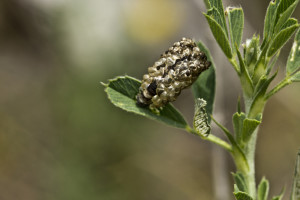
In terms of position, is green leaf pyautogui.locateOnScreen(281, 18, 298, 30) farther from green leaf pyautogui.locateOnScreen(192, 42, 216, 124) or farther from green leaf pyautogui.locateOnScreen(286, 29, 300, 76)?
green leaf pyautogui.locateOnScreen(192, 42, 216, 124)

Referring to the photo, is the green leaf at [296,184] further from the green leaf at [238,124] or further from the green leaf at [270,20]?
the green leaf at [270,20]

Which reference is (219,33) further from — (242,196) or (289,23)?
(242,196)

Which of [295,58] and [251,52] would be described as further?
[295,58]

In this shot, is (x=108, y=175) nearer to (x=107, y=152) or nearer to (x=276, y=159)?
(x=107, y=152)

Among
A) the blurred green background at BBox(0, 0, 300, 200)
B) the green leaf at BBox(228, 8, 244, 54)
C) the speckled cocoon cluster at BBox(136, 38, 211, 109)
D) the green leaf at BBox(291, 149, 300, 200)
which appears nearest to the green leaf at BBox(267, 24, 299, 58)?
the green leaf at BBox(228, 8, 244, 54)

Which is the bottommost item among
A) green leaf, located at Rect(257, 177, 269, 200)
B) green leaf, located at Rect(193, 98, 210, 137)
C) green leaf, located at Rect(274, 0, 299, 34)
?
green leaf, located at Rect(257, 177, 269, 200)

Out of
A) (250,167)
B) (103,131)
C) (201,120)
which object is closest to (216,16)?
(201,120)
